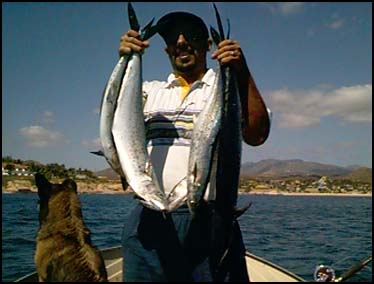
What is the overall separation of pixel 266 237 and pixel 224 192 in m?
24.8

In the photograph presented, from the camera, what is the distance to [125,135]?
11.3 ft

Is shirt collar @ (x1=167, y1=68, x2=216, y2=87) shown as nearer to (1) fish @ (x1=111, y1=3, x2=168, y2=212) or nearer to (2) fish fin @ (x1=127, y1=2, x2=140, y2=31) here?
(1) fish @ (x1=111, y1=3, x2=168, y2=212)

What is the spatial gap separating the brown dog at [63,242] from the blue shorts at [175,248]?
0.44m

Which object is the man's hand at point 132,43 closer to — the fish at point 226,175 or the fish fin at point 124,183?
the fish at point 226,175

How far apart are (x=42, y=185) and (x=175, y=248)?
3.42ft

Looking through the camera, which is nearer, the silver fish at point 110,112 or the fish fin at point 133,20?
the silver fish at point 110,112

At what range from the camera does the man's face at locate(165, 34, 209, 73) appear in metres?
3.74

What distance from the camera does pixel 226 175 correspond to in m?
3.32

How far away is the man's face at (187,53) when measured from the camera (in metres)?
3.74

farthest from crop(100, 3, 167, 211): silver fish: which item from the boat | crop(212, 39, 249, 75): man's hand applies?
the boat

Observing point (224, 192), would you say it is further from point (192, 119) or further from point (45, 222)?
point (45, 222)

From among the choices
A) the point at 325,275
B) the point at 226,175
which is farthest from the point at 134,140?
the point at 325,275

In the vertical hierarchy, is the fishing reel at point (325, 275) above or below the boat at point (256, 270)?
above

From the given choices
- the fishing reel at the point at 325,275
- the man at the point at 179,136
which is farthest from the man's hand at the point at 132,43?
the fishing reel at the point at 325,275
